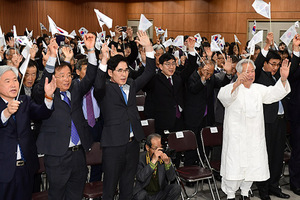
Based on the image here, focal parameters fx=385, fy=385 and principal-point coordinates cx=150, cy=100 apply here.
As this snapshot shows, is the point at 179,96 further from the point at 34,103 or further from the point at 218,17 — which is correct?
the point at 218,17

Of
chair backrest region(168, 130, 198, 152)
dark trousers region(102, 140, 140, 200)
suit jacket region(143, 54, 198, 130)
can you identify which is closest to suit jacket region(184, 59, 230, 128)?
suit jacket region(143, 54, 198, 130)

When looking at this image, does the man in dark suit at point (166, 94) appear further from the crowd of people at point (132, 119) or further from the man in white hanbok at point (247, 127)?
the man in white hanbok at point (247, 127)

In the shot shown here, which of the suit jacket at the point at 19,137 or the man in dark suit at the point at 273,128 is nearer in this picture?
the suit jacket at the point at 19,137

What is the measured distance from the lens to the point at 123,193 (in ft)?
14.7

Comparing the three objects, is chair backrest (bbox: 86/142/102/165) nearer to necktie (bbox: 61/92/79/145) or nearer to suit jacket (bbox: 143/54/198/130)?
necktie (bbox: 61/92/79/145)

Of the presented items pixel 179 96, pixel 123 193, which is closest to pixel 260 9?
pixel 179 96

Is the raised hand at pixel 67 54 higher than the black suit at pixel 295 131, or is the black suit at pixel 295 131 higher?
the raised hand at pixel 67 54

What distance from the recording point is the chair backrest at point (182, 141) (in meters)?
5.52

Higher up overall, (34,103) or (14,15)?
(14,15)

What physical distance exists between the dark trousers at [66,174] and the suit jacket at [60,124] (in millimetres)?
88

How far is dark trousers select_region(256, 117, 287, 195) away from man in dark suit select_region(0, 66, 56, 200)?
3.25 m

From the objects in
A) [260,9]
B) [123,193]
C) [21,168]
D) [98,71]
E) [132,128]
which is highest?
[260,9]

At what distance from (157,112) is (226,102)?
4.56ft

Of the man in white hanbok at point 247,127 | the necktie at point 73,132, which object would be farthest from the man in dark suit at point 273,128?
the necktie at point 73,132
